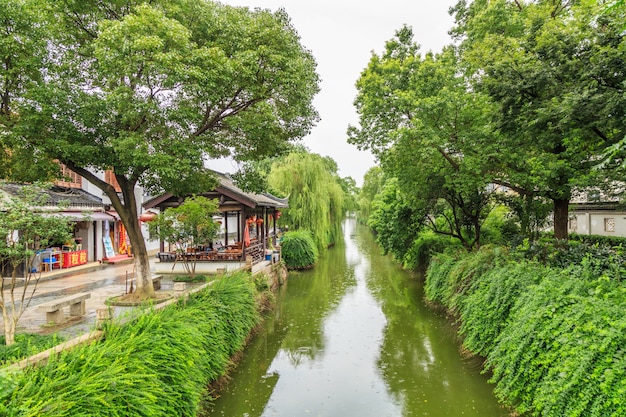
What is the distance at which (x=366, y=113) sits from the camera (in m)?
14.0

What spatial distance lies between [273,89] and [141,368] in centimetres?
695

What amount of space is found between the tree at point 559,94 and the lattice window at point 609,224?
11212 millimetres

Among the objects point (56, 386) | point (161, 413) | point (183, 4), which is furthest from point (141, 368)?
point (183, 4)

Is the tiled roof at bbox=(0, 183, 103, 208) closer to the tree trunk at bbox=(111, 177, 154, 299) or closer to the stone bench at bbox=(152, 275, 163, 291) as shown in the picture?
the stone bench at bbox=(152, 275, 163, 291)

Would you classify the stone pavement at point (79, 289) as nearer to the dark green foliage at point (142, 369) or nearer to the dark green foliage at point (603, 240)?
the dark green foliage at point (142, 369)

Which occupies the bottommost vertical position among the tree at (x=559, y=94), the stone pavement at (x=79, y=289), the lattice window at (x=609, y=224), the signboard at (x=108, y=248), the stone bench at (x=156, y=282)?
the stone pavement at (x=79, y=289)

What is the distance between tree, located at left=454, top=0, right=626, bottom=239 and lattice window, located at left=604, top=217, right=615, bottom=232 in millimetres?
11212

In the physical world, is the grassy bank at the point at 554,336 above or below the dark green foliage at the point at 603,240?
below

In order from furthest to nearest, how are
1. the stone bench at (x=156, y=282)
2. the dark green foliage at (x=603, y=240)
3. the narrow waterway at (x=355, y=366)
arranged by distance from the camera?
the dark green foliage at (x=603, y=240) < the stone bench at (x=156, y=282) < the narrow waterway at (x=355, y=366)

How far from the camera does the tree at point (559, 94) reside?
746cm

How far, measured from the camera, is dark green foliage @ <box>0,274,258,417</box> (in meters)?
3.86

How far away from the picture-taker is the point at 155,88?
8328 millimetres

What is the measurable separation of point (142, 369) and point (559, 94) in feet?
33.0

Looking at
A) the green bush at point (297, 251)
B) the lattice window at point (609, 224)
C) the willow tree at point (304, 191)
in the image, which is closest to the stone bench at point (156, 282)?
the green bush at point (297, 251)
